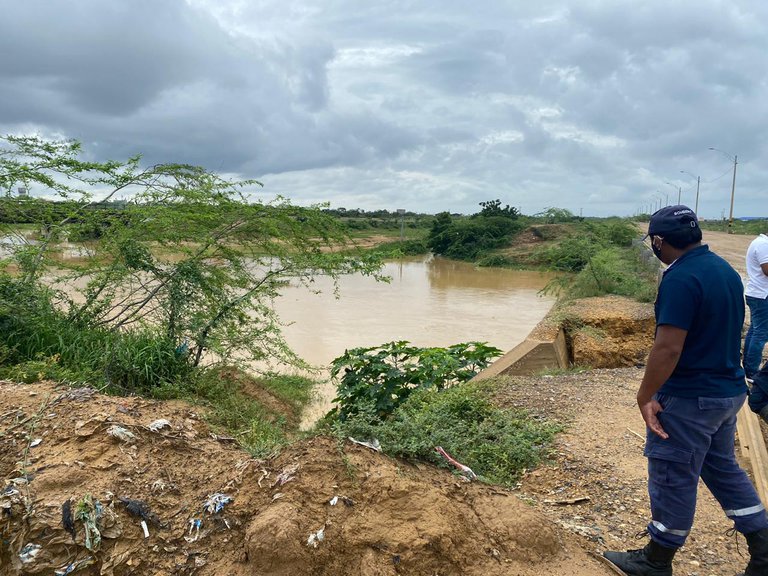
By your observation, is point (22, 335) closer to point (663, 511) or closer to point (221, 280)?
point (221, 280)

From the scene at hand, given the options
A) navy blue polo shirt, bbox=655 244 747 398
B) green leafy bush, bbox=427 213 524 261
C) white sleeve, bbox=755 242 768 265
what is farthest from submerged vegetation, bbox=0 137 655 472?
green leafy bush, bbox=427 213 524 261

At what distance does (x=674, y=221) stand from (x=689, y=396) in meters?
0.75

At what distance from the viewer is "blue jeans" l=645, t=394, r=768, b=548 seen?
A: 2.24 m

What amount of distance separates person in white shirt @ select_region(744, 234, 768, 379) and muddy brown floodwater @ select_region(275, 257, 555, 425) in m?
4.98

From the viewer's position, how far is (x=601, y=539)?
2.70 metres

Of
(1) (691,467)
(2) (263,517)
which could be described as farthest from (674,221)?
(2) (263,517)

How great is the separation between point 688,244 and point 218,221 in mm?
4983

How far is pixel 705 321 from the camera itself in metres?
2.21

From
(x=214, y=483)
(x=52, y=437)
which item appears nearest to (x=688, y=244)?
(x=214, y=483)

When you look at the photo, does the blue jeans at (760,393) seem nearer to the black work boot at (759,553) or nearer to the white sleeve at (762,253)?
the white sleeve at (762,253)

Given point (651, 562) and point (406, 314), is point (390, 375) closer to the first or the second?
point (651, 562)

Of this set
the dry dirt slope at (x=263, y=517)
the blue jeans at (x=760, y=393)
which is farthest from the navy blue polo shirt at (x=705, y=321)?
the blue jeans at (x=760, y=393)

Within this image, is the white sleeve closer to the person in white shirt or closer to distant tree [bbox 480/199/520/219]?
the person in white shirt

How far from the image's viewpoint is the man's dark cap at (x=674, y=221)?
2.33 meters
